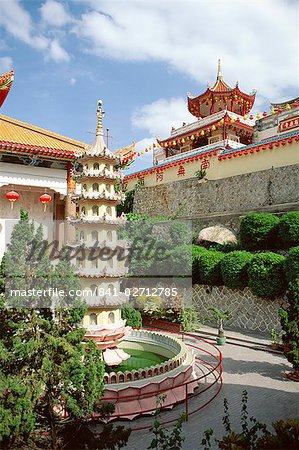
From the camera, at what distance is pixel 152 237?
22.0 m

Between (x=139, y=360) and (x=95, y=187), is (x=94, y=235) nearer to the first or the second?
(x=95, y=187)

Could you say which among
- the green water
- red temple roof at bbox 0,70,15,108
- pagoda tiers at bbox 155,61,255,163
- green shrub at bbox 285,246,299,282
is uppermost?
pagoda tiers at bbox 155,61,255,163

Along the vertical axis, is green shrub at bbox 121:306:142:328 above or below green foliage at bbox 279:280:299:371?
below

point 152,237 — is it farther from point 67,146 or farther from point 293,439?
point 293,439

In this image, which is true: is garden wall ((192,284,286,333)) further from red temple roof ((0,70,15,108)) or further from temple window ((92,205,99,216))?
red temple roof ((0,70,15,108))

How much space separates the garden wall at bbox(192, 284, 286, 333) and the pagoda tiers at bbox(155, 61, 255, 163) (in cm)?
1322

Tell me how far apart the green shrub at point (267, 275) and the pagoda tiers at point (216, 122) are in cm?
1404

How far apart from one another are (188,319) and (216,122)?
54.3 feet

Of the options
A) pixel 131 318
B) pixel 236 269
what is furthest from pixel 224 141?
pixel 131 318

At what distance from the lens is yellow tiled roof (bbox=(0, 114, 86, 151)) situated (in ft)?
54.9

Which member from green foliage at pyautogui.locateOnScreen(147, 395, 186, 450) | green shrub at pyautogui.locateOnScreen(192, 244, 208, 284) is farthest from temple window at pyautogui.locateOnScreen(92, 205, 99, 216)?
green shrub at pyautogui.locateOnScreen(192, 244, 208, 284)

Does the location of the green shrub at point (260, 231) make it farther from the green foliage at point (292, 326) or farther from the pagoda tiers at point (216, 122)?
the pagoda tiers at point (216, 122)

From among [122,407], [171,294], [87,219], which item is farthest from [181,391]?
[171,294]

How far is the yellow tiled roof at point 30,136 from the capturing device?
1673cm
